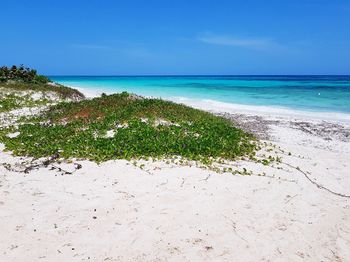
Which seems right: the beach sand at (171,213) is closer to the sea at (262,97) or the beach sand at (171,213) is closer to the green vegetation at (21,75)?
the sea at (262,97)

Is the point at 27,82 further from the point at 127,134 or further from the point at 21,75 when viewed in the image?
the point at 127,134

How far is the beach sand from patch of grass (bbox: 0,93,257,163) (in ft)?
3.04

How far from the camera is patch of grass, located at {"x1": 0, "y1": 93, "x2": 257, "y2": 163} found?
11820 millimetres

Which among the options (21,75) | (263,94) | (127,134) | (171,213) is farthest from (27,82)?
(263,94)

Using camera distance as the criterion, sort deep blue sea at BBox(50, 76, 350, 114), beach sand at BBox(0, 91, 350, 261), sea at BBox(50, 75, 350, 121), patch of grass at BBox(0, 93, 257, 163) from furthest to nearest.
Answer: deep blue sea at BBox(50, 76, 350, 114) < sea at BBox(50, 75, 350, 121) < patch of grass at BBox(0, 93, 257, 163) < beach sand at BBox(0, 91, 350, 261)

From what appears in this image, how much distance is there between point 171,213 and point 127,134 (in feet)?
20.7

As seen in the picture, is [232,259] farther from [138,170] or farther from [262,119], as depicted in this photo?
[262,119]

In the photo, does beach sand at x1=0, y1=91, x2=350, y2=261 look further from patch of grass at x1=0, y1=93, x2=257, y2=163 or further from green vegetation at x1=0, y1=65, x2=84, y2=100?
green vegetation at x1=0, y1=65, x2=84, y2=100

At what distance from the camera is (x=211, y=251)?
6.50 meters

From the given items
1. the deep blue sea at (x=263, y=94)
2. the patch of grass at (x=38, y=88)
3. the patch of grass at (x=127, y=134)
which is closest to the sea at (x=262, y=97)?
the deep blue sea at (x=263, y=94)

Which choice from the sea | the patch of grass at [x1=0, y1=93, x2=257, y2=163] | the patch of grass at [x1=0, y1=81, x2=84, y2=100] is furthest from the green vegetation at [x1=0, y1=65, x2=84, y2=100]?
the sea

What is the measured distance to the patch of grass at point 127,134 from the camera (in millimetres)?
11820

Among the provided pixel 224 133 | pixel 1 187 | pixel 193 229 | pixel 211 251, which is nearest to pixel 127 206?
pixel 193 229

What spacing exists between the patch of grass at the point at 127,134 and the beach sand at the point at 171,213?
926 mm
